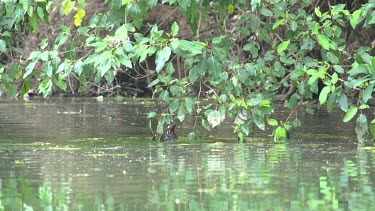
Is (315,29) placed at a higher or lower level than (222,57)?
higher

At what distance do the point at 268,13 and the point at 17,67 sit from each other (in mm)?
1909

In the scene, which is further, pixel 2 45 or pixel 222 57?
pixel 2 45

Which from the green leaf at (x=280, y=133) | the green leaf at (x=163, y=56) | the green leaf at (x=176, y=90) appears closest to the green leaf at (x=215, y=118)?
the green leaf at (x=176, y=90)

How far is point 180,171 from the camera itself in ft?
21.0

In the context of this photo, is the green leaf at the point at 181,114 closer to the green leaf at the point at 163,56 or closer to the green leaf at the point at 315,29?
the green leaf at the point at 315,29

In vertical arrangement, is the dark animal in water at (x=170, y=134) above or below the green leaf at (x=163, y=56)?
below

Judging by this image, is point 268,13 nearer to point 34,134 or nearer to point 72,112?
point 34,134

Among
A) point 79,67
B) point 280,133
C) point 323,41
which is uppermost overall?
point 323,41

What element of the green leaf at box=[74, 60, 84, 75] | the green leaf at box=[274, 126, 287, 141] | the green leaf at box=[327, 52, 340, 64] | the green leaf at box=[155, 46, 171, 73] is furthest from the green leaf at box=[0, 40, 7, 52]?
the green leaf at box=[327, 52, 340, 64]

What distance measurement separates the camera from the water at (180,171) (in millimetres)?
5145

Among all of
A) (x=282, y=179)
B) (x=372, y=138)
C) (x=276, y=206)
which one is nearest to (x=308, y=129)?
(x=372, y=138)

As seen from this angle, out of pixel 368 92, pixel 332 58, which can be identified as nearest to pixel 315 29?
pixel 332 58

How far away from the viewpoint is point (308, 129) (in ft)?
33.1

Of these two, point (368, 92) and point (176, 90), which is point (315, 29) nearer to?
point (368, 92)
